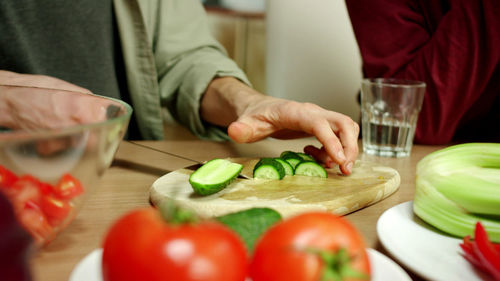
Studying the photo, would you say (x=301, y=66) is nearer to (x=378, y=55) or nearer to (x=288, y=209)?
(x=378, y=55)

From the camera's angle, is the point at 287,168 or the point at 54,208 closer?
the point at 54,208

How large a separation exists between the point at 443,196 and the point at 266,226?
384 mm

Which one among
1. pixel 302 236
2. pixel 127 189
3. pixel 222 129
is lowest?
pixel 222 129

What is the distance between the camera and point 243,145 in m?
1.56

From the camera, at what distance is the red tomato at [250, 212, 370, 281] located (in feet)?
1.27

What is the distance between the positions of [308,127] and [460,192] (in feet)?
1.77

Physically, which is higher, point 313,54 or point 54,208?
point 54,208

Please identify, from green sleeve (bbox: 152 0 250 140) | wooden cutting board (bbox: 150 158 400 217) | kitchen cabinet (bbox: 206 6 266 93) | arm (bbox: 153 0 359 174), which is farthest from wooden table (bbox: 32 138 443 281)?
kitchen cabinet (bbox: 206 6 266 93)

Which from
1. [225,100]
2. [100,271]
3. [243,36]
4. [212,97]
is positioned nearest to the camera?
[100,271]

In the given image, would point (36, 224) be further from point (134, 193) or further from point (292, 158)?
point (292, 158)

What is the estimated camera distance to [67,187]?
0.59 m

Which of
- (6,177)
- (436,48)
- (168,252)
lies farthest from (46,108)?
(436,48)

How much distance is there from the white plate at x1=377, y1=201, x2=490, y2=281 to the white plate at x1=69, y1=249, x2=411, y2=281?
3.3 inches

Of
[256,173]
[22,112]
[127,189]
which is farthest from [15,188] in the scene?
[256,173]
